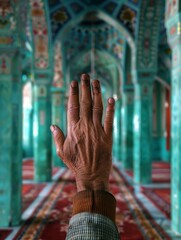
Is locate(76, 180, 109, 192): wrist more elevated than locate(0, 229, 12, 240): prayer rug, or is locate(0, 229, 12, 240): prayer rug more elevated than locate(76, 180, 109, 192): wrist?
locate(76, 180, 109, 192): wrist

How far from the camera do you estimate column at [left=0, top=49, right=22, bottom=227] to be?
5.46m

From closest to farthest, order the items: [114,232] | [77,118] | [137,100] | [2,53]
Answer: [114,232], [77,118], [2,53], [137,100]

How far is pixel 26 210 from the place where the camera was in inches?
266

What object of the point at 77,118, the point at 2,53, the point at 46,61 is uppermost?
the point at 46,61

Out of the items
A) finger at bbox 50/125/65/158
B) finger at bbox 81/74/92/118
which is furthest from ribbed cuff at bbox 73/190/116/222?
finger at bbox 81/74/92/118

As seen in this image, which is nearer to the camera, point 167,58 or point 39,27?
point 39,27

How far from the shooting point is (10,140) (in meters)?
5.54

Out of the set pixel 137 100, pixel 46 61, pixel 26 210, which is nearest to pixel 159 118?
pixel 137 100

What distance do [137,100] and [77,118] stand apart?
944 cm

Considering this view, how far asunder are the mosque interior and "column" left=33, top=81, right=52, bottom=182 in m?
0.03

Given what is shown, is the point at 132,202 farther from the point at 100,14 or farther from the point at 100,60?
the point at 100,60

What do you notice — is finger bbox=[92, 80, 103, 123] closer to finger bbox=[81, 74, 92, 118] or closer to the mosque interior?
finger bbox=[81, 74, 92, 118]

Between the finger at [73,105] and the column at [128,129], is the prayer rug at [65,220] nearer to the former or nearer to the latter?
the finger at [73,105]

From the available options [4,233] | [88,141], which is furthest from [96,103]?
[4,233]
